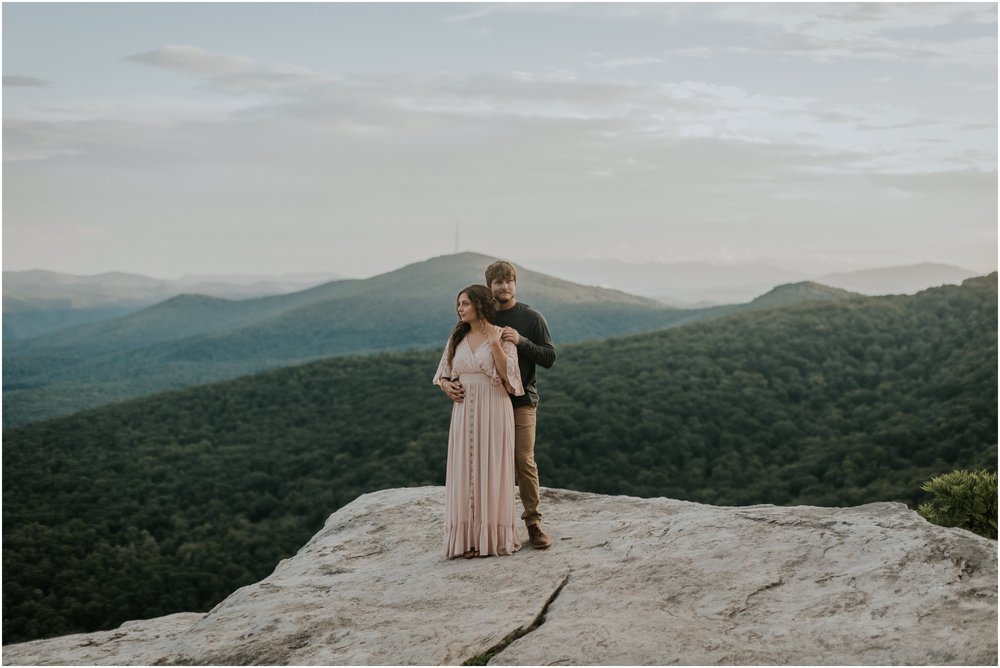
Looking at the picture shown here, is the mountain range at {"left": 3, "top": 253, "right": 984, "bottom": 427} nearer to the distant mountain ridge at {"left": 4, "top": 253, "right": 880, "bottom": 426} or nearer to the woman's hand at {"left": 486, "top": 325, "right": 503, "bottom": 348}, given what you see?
the distant mountain ridge at {"left": 4, "top": 253, "right": 880, "bottom": 426}

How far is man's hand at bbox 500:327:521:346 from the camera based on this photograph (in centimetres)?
738

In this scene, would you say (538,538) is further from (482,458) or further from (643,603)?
(643,603)

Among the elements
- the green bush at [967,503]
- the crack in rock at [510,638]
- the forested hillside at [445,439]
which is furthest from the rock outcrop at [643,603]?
the forested hillside at [445,439]

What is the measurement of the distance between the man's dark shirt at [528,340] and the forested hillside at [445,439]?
72.3ft

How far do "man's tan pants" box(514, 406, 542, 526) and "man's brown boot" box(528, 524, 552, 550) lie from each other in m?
0.14

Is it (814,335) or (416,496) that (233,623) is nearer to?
(416,496)

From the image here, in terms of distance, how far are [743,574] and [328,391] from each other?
51755mm

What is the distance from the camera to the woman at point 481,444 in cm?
753

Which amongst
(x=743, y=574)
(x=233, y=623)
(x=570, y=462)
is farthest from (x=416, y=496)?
(x=570, y=462)

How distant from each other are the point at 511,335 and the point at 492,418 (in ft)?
2.47

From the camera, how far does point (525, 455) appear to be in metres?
7.64

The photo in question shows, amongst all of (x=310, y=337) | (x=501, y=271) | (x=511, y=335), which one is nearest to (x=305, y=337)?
(x=310, y=337)

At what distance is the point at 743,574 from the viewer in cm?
638

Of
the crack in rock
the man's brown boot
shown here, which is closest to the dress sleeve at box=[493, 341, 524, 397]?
the man's brown boot
